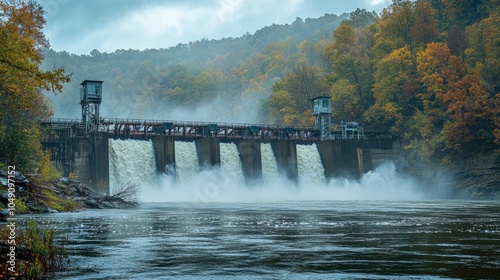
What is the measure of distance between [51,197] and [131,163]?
26.6 meters

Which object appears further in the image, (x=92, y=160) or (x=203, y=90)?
(x=203, y=90)

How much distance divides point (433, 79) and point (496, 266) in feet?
217

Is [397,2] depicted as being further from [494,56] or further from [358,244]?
[358,244]

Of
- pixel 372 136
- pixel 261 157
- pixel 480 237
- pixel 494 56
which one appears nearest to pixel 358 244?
pixel 480 237

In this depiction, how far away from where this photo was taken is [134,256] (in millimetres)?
14867

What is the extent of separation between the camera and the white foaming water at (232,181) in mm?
60656

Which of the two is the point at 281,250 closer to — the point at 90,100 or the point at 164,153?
the point at 164,153

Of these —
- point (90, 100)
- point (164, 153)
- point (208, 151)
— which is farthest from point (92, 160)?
point (208, 151)

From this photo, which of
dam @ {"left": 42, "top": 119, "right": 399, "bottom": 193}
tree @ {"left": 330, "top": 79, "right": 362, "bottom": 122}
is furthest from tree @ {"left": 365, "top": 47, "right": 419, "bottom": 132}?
tree @ {"left": 330, "top": 79, "right": 362, "bottom": 122}

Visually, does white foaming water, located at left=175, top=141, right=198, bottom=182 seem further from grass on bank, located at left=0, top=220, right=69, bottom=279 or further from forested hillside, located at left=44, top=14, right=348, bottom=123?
forested hillside, located at left=44, top=14, right=348, bottom=123

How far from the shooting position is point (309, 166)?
74062mm

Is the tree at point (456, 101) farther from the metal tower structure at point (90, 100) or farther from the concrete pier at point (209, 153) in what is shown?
the metal tower structure at point (90, 100)

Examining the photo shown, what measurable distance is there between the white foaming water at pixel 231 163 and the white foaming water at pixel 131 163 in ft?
30.3

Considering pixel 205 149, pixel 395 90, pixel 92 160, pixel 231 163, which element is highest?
pixel 395 90
